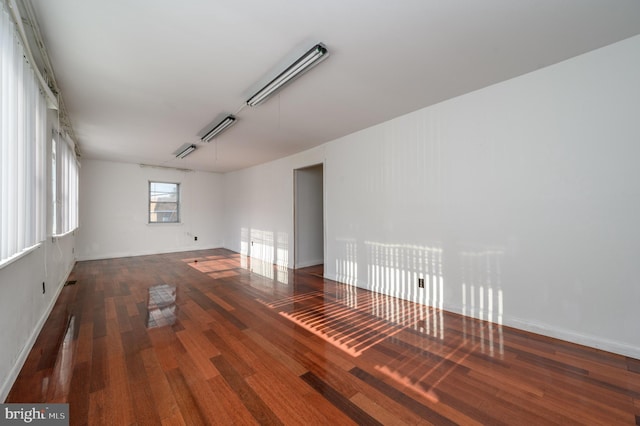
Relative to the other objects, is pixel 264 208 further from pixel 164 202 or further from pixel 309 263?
pixel 164 202

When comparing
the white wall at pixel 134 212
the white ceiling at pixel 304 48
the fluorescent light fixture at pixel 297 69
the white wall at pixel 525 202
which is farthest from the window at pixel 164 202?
the white wall at pixel 525 202

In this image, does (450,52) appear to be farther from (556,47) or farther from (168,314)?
(168,314)

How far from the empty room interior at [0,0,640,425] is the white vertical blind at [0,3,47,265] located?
0.08 ft

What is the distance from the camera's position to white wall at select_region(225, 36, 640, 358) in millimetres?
2154

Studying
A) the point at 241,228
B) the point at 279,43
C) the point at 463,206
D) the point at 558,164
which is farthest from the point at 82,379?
the point at 241,228

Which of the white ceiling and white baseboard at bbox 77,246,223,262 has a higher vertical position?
the white ceiling

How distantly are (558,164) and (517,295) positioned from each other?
1343mm

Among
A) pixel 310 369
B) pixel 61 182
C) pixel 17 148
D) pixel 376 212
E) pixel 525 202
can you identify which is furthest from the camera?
pixel 376 212

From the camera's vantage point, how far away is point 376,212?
3988mm

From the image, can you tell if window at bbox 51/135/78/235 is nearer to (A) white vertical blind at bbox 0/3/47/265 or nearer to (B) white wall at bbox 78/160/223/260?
(A) white vertical blind at bbox 0/3/47/265

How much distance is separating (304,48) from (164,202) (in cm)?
726

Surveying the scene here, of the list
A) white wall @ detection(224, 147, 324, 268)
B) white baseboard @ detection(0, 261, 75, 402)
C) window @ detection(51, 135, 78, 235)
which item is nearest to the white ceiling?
window @ detection(51, 135, 78, 235)

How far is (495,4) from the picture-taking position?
5.60 ft

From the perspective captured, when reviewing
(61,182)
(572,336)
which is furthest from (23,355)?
(572,336)
